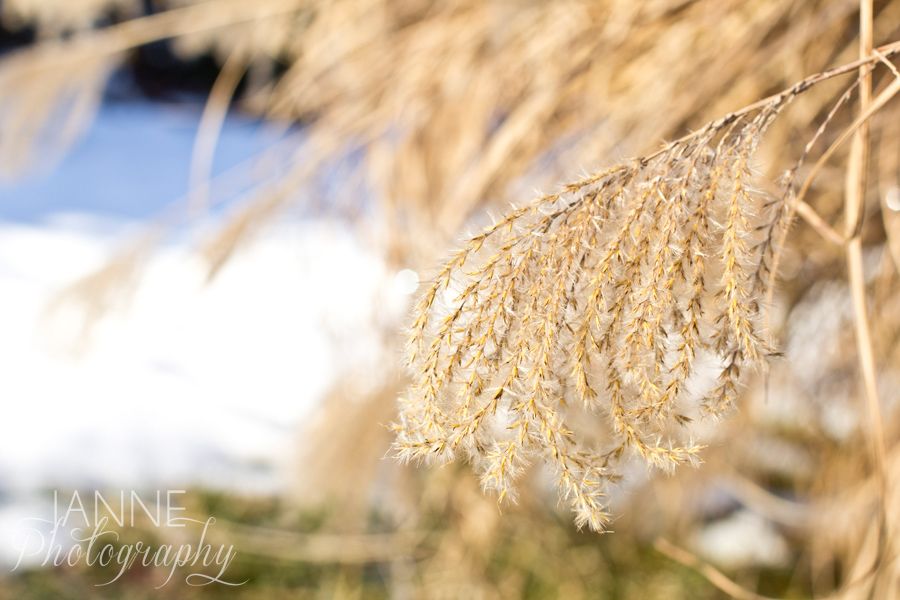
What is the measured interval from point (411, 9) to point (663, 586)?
1896 mm

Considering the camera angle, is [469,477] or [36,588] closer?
[469,477]

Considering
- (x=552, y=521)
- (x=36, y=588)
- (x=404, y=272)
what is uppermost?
(x=404, y=272)

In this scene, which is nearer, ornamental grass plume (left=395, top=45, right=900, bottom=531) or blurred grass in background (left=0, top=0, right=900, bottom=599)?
ornamental grass plume (left=395, top=45, right=900, bottom=531)

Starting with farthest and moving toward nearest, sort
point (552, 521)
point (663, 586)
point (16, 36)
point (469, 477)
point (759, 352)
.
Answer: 1. point (16, 36)
2. point (663, 586)
3. point (552, 521)
4. point (469, 477)
5. point (759, 352)

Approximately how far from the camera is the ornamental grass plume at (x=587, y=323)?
1.41ft

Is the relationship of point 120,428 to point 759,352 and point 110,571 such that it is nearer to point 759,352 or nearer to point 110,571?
point 110,571

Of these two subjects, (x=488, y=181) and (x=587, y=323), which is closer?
(x=587, y=323)

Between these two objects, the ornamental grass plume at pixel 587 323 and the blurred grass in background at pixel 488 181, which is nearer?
the ornamental grass plume at pixel 587 323

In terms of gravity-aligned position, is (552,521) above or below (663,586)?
above

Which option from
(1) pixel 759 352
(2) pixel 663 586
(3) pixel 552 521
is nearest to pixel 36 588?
(3) pixel 552 521

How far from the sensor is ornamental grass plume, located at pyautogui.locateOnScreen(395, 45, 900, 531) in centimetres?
43

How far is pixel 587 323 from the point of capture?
44 cm

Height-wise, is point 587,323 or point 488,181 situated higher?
point 488,181

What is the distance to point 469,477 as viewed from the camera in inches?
83.8
